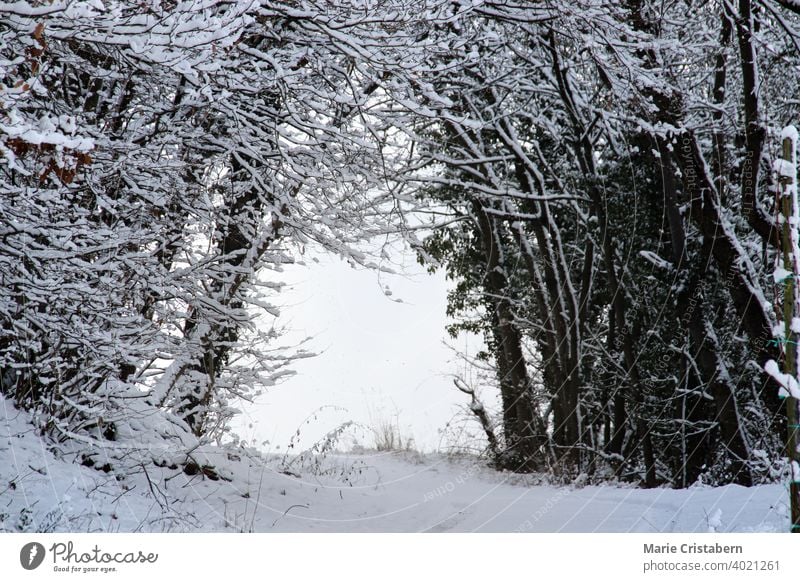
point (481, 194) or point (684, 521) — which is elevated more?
point (481, 194)

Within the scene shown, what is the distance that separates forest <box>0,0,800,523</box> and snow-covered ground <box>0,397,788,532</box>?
0.29 meters

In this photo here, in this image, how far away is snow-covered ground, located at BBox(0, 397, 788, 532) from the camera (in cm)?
460

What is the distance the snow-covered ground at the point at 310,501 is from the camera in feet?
15.1

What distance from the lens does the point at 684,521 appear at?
4.61 m

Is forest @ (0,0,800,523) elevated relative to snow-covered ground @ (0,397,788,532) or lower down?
elevated

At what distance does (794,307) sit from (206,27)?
363cm

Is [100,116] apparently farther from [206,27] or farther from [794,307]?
[794,307]

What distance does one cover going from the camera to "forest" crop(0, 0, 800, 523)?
14.8ft

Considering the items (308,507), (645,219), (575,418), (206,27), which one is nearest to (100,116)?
(206,27)

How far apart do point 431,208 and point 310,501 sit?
541 centimetres

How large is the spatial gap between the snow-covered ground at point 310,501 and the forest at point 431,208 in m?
0.29

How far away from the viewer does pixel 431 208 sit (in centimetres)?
1084

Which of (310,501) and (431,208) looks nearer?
(310,501)

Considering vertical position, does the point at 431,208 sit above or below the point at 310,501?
above
